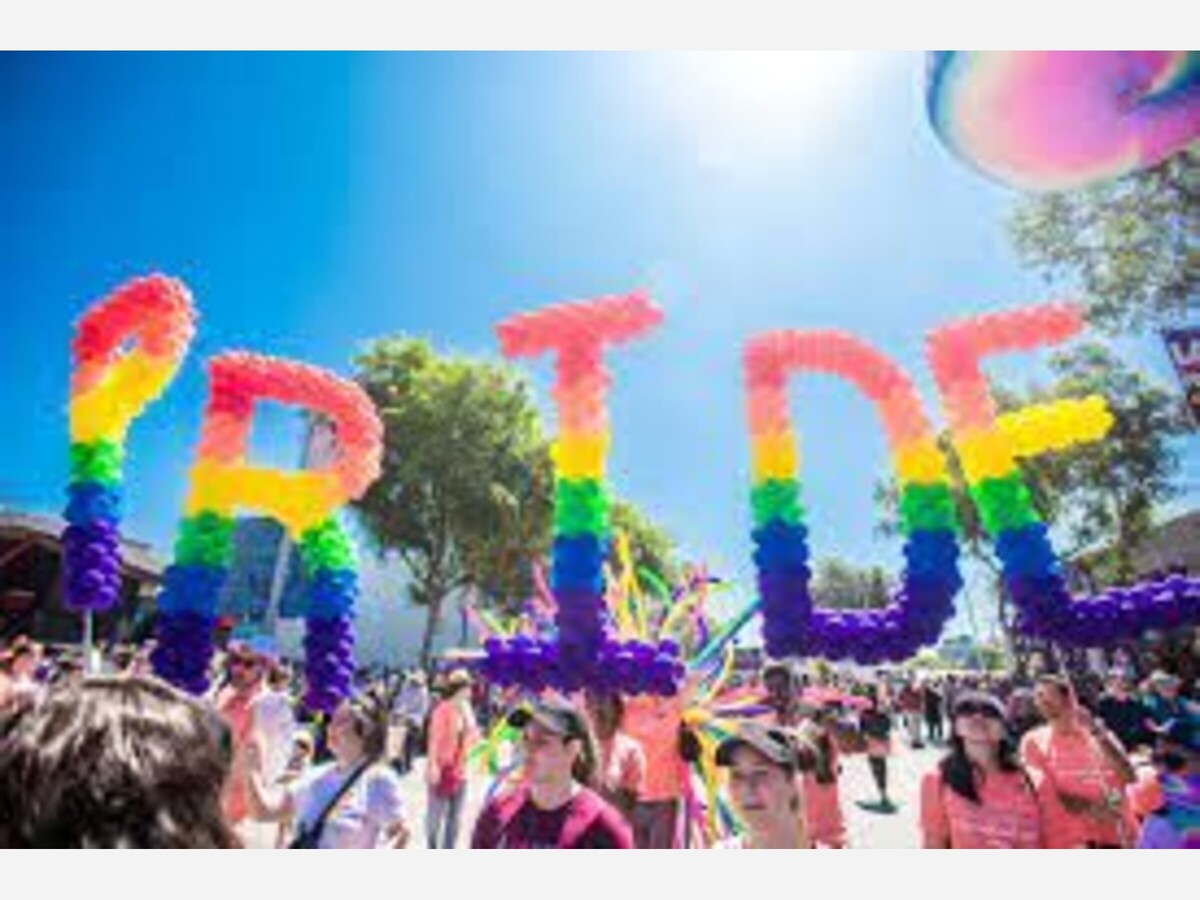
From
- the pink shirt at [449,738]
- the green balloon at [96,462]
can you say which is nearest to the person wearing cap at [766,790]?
the green balloon at [96,462]

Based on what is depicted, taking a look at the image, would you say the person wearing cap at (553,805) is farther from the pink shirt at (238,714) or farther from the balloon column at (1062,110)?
the balloon column at (1062,110)

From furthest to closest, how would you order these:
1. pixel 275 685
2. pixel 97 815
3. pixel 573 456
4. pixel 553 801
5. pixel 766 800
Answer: pixel 275 685 < pixel 573 456 < pixel 553 801 < pixel 766 800 < pixel 97 815

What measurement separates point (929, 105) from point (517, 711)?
12.7 ft

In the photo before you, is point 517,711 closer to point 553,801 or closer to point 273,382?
point 553,801

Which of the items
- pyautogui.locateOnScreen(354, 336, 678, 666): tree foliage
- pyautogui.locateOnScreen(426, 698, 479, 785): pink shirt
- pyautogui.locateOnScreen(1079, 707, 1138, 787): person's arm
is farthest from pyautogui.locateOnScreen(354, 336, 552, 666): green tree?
pyautogui.locateOnScreen(1079, 707, 1138, 787): person's arm

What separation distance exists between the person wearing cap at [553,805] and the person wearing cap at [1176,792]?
207 cm

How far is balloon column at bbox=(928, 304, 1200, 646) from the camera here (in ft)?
13.4

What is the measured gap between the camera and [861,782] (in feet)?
37.8

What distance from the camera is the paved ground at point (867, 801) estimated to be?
7215 millimetres

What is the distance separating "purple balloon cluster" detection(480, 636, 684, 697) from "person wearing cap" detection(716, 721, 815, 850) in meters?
1.68

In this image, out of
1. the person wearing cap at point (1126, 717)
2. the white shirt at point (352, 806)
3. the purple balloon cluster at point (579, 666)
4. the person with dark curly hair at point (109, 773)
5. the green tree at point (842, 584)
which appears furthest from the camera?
the green tree at point (842, 584)

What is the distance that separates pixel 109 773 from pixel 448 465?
17599mm

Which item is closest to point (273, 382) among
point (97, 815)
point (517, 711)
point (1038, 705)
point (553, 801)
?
point (517, 711)

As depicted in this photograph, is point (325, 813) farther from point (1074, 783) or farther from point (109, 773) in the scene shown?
point (1074, 783)
